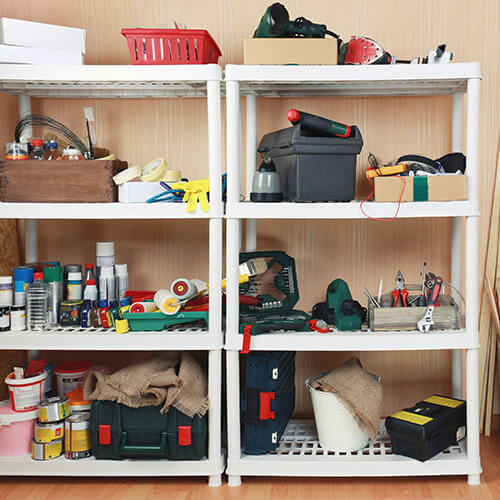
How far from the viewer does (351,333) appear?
2012mm

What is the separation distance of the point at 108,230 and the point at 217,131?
2.49 ft

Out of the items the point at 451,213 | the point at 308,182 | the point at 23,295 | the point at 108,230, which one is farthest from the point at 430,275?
the point at 23,295

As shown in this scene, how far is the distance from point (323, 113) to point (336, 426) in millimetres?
1184

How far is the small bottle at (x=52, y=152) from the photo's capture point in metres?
2.07

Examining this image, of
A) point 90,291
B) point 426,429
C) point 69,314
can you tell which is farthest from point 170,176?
point 426,429

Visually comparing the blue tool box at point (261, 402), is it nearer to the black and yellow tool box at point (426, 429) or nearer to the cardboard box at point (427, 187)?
the black and yellow tool box at point (426, 429)

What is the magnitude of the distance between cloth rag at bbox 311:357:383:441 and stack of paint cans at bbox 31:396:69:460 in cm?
86

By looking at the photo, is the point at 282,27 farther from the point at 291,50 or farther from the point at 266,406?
the point at 266,406

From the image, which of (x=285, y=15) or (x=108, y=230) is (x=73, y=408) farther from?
(x=285, y=15)

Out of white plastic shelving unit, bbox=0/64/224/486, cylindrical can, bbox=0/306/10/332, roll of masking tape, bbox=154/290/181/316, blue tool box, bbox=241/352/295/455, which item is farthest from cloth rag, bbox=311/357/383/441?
cylindrical can, bbox=0/306/10/332

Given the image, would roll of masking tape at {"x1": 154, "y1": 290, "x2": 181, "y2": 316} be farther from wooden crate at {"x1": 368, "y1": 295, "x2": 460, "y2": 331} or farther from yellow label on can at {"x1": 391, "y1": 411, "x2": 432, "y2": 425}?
yellow label on can at {"x1": 391, "y1": 411, "x2": 432, "y2": 425}

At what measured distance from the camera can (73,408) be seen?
2033mm

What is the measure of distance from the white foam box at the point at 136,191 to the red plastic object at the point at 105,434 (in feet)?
2.43

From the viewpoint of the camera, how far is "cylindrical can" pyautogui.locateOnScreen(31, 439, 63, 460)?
2008 millimetres
